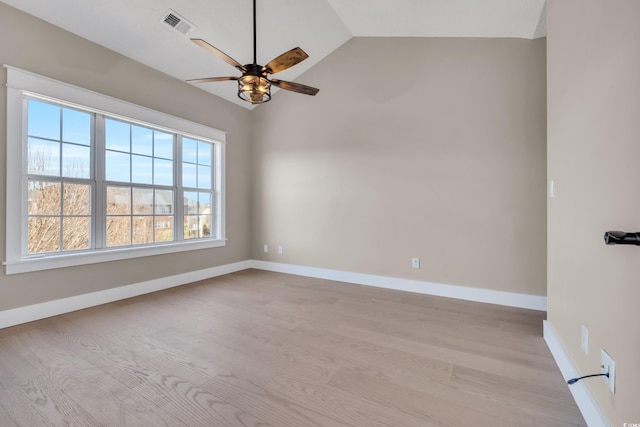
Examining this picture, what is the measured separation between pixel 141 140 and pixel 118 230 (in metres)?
1.13

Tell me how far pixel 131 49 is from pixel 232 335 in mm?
3249

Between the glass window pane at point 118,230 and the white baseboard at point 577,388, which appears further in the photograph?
the glass window pane at point 118,230

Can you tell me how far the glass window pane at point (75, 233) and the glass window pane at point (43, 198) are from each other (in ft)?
0.48

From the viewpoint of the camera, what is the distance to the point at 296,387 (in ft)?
5.14

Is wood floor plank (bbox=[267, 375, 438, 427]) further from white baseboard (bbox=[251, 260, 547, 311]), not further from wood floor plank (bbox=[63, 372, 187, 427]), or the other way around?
white baseboard (bbox=[251, 260, 547, 311])

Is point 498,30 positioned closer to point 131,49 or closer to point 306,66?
point 306,66

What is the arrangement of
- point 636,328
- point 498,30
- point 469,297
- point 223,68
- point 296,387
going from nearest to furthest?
point 636,328 → point 296,387 → point 498,30 → point 469,297 → point 223,68

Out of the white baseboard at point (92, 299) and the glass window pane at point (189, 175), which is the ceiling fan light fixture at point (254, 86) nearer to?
the glass window pane at point (189, 175)

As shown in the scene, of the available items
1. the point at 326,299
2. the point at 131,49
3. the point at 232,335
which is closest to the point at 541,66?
the point at 326,299

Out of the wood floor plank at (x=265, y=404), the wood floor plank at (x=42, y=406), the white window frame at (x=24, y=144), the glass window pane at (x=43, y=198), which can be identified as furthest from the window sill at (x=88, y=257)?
the wood floor plank at (x=265, y=404)

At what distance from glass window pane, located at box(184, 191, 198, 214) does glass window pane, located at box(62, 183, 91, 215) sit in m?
1.14

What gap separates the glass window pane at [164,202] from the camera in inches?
140

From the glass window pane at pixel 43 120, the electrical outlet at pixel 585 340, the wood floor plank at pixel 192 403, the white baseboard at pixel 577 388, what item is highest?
the glass window pane at pixel 43 120

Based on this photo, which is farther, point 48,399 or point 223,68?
point 223,68
